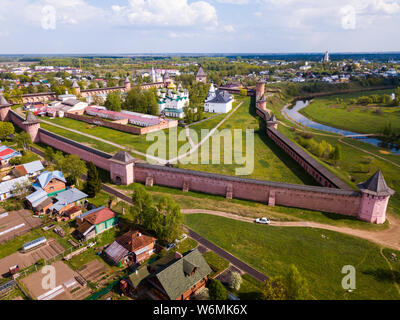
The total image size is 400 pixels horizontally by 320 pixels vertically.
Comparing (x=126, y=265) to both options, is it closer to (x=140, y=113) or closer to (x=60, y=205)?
(x=60, y=205)

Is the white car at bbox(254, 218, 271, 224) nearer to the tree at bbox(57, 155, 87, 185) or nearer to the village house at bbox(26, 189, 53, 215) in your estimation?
the tree at bbox(57, 155, 87, 185)

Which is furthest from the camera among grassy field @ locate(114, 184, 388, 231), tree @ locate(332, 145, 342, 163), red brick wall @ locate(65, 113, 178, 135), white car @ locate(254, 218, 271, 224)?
red brick wall @ locate(65, 113, 178, 135)

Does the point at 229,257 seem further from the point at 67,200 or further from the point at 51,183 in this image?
the point at 51,183

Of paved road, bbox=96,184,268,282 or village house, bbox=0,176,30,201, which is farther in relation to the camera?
village house, bbox=0,176,30,201

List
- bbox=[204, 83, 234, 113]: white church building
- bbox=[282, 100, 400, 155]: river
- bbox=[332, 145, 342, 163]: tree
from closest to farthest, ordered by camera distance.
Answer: bbox=[332, 145, 342, 163]: tree → bbox=[282, 100, 400, 155]: river → bbox=[204, 83, 234, 113]: white church building

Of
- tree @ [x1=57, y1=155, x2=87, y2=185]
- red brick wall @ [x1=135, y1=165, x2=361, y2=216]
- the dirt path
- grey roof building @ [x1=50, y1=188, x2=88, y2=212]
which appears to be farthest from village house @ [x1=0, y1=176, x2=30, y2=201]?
the dirt path

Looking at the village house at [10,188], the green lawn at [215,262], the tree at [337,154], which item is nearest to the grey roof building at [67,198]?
the village house at [10,188]

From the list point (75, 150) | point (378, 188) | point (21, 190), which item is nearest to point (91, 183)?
point (21, 190)
